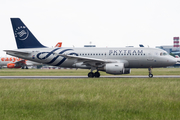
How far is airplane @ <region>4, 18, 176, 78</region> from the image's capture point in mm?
31922

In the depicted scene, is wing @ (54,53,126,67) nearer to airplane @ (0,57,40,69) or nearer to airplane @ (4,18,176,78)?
airplane @ (4,18,176,78)

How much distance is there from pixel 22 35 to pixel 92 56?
33.6ft

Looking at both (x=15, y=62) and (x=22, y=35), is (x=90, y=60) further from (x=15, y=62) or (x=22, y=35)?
(x=15, y=62)

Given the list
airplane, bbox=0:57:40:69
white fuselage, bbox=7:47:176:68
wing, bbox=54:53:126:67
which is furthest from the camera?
airplane, bbox=0:57:40:69

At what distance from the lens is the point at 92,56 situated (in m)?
33.7

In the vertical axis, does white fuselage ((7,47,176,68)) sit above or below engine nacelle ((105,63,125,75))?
above

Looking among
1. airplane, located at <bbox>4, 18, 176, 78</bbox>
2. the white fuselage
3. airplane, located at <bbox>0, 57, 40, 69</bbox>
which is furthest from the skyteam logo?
airplane, located at <bbox>0, 57, 40, 69</bbox>

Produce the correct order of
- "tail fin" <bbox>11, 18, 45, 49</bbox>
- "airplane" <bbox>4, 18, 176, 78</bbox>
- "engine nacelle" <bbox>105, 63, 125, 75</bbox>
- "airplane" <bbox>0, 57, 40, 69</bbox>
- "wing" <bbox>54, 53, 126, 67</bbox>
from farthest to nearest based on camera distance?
"airplane" <bbox>0, 57, 40, 69</bbox>, "tail fin" <bbox>11, 18, 45, 49</bbox>, "airplane" <bbox>4, 18, 176, 78</bbox>, "wing" <bbox>54, 53, 126, 67</bbox>, "engine nacelle" <bbox>105, 63, 125, 75</bbox>

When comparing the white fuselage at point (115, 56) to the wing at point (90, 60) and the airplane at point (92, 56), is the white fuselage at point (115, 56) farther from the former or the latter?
the wing at point (90, 60)

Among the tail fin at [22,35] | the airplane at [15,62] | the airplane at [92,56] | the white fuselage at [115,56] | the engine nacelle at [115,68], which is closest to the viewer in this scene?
the engine nacelle at [115,68]

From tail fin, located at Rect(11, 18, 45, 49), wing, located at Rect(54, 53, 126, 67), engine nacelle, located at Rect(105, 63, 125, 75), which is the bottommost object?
engine nacelle, located at Rect(105, 63, 125, 75)

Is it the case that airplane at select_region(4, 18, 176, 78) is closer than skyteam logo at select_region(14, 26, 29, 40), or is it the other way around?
airplane at select_region(4, 18, 176, 78)

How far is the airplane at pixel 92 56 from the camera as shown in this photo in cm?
3192

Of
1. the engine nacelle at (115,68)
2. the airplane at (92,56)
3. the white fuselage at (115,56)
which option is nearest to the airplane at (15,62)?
the airplane at (92,56)
